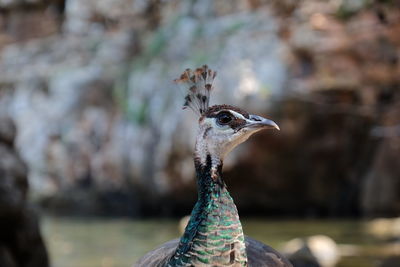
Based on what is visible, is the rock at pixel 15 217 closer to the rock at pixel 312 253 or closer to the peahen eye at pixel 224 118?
the rock at pixel 312 253

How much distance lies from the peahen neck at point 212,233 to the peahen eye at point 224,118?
169 millimetres

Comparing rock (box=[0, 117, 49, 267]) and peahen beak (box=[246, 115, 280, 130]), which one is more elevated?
rock (box=[0, 117, 49, 267])

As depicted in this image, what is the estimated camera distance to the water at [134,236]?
7637 millimetres

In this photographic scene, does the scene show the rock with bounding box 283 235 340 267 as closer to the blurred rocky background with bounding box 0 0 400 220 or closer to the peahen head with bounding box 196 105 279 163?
the blurred rocky background with bounding box 0 0 400 220

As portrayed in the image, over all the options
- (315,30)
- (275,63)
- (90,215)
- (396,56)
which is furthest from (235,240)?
(90,215)

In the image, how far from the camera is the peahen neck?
7.17 feet

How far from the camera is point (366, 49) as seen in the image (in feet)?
32.1

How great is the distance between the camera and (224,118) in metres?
2.36

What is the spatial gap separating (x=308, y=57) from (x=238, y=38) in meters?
2.03

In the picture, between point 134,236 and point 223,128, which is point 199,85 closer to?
point 223,128

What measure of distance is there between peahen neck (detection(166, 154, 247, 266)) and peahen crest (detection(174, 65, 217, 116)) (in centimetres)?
30

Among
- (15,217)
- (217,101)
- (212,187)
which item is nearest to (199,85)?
(212,187)

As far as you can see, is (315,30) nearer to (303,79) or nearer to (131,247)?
(303,79)

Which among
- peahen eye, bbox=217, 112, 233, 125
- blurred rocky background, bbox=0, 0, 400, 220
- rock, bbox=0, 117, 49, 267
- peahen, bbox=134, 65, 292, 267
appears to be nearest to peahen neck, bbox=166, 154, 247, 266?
peahen, bbox=134, 65, 292, 267
